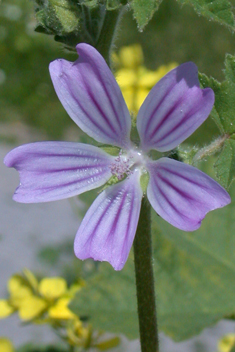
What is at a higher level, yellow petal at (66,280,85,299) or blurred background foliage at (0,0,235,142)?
yellow petal at (66,280,85,299)

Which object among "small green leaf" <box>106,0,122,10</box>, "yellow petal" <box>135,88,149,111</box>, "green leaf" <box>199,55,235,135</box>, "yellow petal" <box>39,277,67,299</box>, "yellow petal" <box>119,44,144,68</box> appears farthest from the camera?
"yellow petal" <box>119,44,144,68</box>

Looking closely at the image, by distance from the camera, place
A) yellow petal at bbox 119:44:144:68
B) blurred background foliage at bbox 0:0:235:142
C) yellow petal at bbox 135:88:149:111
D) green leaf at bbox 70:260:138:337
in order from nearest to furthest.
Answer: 1. green leaf at bbox 70:260:138:337
2. yellow petal at bbox 135:88:149:111
3. yellow petal at bbox 119:44:144:68
4. blurred background foliage at bbox 0:0:235:142

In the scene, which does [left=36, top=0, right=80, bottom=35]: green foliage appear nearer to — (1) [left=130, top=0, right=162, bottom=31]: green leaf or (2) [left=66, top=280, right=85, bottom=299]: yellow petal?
(1) [left=130, top=0, right=162, bottom=31]: green leaf

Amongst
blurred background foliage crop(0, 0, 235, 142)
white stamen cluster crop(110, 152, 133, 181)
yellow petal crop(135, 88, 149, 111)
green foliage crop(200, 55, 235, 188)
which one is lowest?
blurred background foliage crop(0, 0, 235, 142)

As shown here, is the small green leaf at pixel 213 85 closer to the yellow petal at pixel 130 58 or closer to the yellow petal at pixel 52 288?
the yellow petal at pixel 52 288

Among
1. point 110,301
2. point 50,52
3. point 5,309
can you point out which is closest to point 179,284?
point 110,301

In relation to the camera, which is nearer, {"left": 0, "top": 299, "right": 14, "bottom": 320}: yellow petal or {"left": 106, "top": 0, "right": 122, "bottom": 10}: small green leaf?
{"left": 106, "top": 0, "right": 122, "bottom": 10}: small green leaf

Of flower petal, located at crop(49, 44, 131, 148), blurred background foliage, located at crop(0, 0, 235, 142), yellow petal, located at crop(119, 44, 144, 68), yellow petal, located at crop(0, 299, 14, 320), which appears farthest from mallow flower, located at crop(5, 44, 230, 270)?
blurred background foliage, located at crop(0, 0, 235, 142)
